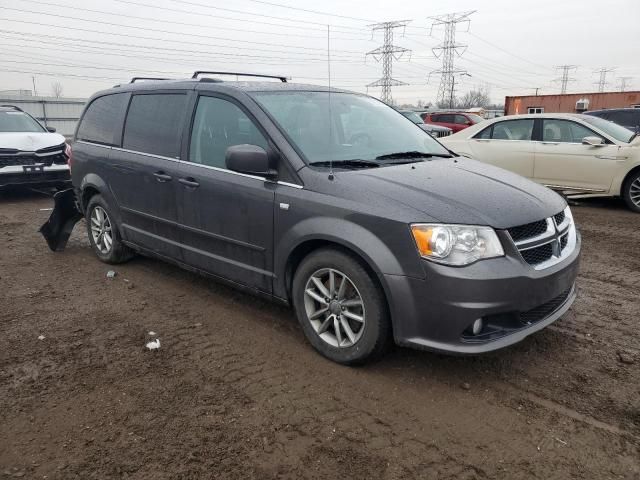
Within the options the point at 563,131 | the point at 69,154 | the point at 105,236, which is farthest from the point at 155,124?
the point at 563,131

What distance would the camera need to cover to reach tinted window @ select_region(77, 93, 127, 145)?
17.2 ft

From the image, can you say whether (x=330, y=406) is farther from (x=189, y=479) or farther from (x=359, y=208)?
(x=359, y=208)

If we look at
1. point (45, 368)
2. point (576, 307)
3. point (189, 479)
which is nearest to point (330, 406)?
point (189, 479)

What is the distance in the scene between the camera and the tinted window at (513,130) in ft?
30.5

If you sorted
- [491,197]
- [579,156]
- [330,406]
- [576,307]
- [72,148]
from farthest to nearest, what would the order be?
[579,156], [72,148], [576,307], [491,197], [330,406]

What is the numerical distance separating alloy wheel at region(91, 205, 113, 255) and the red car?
15877mm

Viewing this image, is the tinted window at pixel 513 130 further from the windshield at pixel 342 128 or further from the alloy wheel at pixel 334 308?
the alloy wheel at pixel 334 308

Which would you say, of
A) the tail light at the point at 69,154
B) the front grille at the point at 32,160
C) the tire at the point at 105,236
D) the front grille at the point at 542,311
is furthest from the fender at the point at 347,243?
the front grille at the point at 32,160

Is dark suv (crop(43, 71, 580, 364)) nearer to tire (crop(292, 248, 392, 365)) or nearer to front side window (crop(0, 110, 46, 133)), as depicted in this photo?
tire (crop(292, 248, 392, 365))

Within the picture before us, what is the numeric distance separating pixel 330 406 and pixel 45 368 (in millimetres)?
1919

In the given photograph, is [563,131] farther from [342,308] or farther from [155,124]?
[342,308]

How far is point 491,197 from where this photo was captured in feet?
10.7

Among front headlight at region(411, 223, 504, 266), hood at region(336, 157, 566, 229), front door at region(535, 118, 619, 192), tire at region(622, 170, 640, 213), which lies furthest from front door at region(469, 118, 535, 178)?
front headlight at region(411, 223, 504, 266)

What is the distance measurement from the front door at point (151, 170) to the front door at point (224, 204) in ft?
0.65
